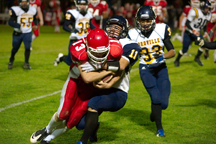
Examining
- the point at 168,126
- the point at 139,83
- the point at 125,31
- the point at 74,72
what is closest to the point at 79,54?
the point at 74,72

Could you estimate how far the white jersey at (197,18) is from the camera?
29.7 feet

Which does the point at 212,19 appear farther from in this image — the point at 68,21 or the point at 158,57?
the point at 158,57

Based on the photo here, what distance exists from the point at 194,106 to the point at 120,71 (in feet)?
9.26

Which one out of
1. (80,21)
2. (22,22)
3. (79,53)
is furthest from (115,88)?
(22,22)

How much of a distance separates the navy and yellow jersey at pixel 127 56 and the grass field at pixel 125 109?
2.83 feet

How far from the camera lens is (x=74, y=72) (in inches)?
142

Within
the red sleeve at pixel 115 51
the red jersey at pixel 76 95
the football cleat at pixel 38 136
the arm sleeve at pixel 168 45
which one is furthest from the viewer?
the arm sleeve at pixel 168 45

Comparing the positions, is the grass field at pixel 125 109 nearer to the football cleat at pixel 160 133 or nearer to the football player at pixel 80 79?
the football cleat at pixel 160 133

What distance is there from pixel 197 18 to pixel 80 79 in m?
6.43

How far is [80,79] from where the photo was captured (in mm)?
3629

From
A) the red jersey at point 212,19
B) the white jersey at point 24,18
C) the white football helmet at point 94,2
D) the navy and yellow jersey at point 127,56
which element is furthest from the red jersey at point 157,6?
the navy and yellow jersey at point 127,56

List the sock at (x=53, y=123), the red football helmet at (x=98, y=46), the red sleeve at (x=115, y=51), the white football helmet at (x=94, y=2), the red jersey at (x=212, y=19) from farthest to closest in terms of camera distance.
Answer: the white football helmet at (x=94, y=2) < the red jersey at (x=212, y=19) < the sock at (x=53, y=123) < the red sleeve at (x=115, y=51) < the red football helmet at (x=98, y=46)

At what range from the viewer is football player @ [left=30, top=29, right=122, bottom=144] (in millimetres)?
3248

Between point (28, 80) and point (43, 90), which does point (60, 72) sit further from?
point (43, 90)
